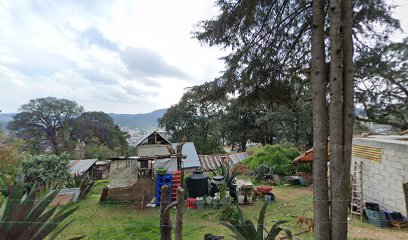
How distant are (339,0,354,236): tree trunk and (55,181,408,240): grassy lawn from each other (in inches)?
70.3

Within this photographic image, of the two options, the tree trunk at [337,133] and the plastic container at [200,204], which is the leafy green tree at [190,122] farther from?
the tree trunk at [337,133]

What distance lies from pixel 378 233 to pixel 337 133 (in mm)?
4538

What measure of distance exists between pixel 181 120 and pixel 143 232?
24.1 m

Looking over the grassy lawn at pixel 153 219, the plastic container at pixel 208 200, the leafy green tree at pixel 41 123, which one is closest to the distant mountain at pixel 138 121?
the leafy green tree at pixel 41 123

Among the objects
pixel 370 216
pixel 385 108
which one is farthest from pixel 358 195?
pixel 385 108

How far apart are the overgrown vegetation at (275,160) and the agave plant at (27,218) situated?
11.3 metres

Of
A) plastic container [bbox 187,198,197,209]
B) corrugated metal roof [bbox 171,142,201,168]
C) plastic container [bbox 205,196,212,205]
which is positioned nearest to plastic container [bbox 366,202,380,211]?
plastic container [bbox 205,196,212,205]

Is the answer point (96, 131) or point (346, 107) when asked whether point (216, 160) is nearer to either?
point (346, 107)

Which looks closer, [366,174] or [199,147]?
[366,174]

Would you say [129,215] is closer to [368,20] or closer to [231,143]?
[368,20]

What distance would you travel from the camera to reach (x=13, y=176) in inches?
287

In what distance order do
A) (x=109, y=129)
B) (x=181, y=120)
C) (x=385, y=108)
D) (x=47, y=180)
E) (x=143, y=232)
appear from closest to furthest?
1. (x=143, y=232)
2. (x=385, y=108)
3. (x=47, y=180)
4. (x=181, y=120)
5. (x=109, y=129)

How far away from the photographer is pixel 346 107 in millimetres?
3002

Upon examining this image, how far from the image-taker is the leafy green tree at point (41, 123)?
30.1 meters
